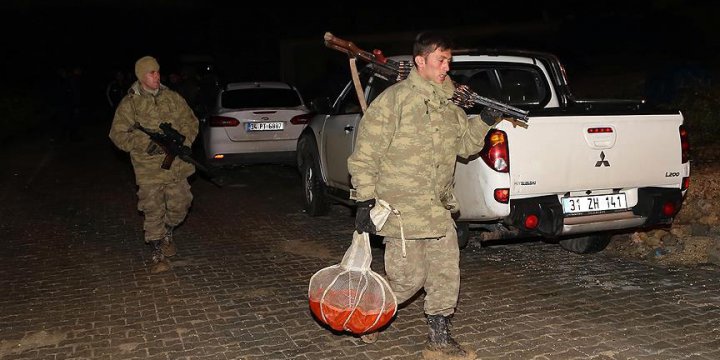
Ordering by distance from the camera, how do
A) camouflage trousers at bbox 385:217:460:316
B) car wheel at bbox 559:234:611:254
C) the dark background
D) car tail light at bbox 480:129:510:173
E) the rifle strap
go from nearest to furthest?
camouflage trousers at bbox 385:217:460:316
the rifle strap
car tail light at bbox 480:129:510:173
car wheel at bbox 559:234:611:254
the dark background

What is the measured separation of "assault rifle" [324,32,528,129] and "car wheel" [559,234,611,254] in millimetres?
2168

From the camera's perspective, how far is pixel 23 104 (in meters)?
26.1

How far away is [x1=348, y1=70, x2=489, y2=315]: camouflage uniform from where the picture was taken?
4.34 m

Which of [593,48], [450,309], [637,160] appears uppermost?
[593,48]

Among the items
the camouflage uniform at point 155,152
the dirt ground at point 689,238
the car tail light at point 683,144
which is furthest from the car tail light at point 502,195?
the camouflage uniform at point 155,152

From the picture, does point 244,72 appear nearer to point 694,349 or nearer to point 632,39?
point 632,39

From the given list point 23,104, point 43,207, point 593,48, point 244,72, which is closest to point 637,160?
point 43,207

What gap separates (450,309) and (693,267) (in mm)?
3189

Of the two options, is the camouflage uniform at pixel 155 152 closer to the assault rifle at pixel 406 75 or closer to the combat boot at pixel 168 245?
the combat boot at pixel 168 245

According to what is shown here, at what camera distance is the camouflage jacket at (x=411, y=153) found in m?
4.33

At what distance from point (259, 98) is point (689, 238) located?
24.7 feet

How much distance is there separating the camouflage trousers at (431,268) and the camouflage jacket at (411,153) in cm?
12

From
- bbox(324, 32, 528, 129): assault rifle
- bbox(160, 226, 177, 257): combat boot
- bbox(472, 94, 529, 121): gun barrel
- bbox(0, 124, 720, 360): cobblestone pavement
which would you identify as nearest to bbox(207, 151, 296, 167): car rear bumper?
bbox(0, 124, 720, 360): cobblestone pavement

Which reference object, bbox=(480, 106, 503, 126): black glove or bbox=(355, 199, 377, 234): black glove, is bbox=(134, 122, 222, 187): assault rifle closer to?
bbox=(355, 199, 377, 234): black glove
